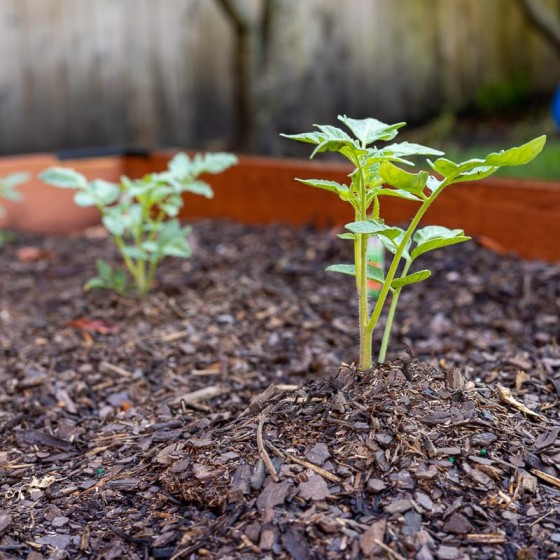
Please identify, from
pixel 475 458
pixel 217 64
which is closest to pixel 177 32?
pixel 217 64

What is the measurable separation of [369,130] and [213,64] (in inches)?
163

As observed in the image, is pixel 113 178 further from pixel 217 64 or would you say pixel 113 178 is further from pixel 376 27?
pixel 376 27

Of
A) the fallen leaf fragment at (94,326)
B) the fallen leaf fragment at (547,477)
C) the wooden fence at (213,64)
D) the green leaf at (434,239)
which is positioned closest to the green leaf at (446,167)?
the green leaf at (434,239)

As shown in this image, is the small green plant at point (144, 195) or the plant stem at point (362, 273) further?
the small green plant at point (144, 195)

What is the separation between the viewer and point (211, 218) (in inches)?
161

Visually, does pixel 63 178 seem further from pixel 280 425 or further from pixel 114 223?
pixel 280 425

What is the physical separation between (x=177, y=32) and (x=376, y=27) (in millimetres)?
1579

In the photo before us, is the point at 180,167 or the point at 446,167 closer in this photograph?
the point at 446,167

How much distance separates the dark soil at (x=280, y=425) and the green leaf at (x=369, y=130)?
0.46 m

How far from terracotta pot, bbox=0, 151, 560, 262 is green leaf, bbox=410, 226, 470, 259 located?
1.44 metres

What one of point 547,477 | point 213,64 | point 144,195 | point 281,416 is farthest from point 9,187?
point 547,477

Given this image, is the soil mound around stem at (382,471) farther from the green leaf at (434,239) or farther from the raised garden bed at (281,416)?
the green leaf at (434,239)

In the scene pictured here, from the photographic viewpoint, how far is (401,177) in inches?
51.6

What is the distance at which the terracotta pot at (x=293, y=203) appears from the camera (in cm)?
292
